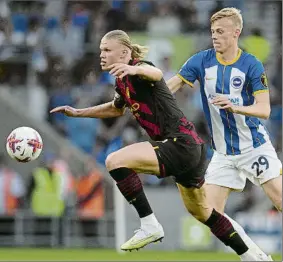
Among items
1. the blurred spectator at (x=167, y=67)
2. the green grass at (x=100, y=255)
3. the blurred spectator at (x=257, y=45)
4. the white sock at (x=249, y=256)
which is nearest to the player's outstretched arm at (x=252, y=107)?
the white sock at (x=249, y=256)

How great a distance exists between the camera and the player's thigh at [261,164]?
10.5 meters

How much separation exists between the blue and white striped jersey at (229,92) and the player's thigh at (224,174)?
97 millimetres

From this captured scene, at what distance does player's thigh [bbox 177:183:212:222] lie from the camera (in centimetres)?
1016

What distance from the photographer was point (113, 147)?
1980cm

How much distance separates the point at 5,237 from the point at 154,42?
16.2ft

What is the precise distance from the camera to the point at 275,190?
10.4 meters

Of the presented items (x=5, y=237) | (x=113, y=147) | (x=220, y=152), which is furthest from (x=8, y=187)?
(x=220, y=152)

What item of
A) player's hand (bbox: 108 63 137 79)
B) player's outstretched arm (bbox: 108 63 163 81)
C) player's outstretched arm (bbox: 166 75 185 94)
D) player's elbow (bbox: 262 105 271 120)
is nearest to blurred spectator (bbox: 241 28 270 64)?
player's outstretched arm (bbox: 166 75 185 94)

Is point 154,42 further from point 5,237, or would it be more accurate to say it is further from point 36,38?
point 5,237

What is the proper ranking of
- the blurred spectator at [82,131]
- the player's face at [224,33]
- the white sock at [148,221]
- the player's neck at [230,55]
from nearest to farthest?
the white sock at [148,221]
the player's face at [224,33]
the player's neck at [230,55]
the blurred spectator at [82,131]

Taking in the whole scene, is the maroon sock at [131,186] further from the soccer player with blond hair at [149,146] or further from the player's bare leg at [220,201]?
the player's bare leg at [220,201]

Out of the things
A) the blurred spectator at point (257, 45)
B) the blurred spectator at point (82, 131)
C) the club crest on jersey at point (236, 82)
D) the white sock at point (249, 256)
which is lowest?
the white sock at point (249, 256)

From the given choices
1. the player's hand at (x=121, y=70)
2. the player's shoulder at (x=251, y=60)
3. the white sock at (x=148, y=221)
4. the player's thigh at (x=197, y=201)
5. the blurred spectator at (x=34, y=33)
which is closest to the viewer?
the player's hand at (x=121, y=70)

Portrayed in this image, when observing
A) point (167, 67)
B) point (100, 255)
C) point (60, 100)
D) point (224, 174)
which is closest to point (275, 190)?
point (224, 174)
